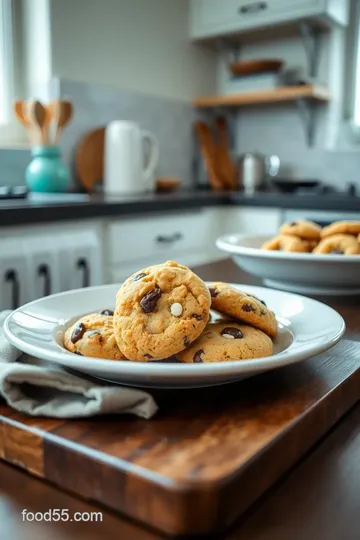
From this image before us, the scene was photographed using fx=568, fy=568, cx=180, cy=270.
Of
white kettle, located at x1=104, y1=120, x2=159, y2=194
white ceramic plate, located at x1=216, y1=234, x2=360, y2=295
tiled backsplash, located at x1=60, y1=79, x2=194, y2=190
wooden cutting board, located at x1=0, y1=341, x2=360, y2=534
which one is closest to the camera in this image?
wooden cutting board, located at x1=0, y1=341, x2=360, y2=534

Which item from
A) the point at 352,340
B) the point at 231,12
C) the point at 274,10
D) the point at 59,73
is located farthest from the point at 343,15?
the point at 352,340

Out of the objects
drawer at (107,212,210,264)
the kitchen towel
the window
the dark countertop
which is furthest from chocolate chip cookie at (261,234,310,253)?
the window

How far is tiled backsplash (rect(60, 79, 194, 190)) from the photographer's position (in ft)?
8.25

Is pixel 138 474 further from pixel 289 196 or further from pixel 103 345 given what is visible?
pixel 289 196

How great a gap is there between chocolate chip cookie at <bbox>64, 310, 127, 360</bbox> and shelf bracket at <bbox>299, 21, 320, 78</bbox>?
267 centimetres

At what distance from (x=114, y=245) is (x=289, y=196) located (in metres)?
0.81

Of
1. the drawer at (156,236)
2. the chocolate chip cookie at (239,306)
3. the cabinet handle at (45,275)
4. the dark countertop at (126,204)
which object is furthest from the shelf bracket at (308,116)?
the chocolate chip cookie at (239,306)

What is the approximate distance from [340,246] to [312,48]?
2.29m

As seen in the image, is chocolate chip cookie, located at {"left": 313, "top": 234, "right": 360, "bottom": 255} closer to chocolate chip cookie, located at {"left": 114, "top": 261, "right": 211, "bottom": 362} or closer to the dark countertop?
chocolate chip cookie, located at {"left": 114, "top": 261, "right": 211, "bottom": 362}

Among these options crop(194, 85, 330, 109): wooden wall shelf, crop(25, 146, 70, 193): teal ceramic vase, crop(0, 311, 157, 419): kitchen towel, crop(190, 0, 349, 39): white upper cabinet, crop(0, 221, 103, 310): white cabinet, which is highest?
crop(190, 0, 349, 39): white upper cabinet

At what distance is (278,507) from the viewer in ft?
1.28

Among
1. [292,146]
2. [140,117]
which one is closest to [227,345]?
[140,117]

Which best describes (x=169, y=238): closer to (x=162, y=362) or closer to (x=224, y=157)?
(x=224, y=157)
